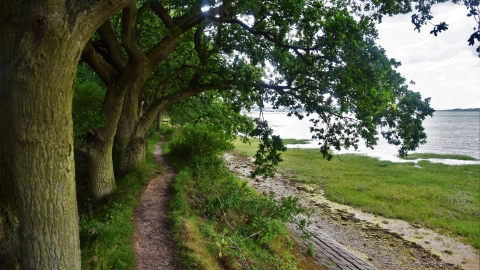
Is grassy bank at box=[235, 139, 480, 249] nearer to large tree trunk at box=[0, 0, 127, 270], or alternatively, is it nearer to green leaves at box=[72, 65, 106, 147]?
green leaves at box=[72, 65, 106, 147]

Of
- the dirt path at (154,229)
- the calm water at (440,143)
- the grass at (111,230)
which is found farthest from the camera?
the calm water at (440,143)

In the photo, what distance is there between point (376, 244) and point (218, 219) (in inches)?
291

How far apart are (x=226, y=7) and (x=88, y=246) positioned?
25.3 ft

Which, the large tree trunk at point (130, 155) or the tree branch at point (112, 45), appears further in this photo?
the large tree trunk at point (130, 155)

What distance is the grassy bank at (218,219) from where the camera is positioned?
801cm

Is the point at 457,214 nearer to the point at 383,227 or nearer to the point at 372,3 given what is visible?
the point at 383,227

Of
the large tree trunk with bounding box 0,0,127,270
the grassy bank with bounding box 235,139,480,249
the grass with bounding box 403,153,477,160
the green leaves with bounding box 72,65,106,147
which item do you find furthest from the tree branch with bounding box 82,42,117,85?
the grass with bounding box 403,153,477,160

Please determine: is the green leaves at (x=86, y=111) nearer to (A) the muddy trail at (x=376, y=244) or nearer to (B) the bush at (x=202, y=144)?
(B) the bush at (x=202, y=144)

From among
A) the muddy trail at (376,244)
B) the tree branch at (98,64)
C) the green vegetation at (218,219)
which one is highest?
the tree branch at (98,64)

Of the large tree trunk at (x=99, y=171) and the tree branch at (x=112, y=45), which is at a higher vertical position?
the tree branch at (x=112, y=45)

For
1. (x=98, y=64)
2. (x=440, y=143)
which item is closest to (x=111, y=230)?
(x=98, y=64)

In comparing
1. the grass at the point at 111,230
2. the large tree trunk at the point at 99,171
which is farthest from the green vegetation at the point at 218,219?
the large tree trunk at the point at 99,171

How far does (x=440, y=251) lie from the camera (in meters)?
13.6

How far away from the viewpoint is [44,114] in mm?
4145
